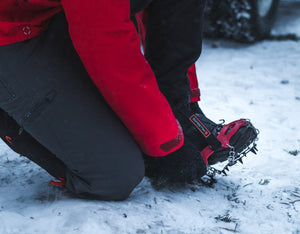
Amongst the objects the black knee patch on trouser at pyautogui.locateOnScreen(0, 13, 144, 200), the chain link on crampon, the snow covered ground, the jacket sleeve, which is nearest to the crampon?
the chain link on crampon

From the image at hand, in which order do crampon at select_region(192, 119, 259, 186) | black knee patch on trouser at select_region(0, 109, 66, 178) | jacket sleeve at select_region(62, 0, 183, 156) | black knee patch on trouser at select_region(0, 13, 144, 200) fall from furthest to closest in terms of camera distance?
1. crampon at select_region(192, 119, 259, 186)
2. black knee patch on trouser at select_region(0, 109, 66, 178)
3. black knee patch on trouser at select_region(0, 13, 144, 200)
4. jacket sleeve at select_region(62, 0, 183, 156)

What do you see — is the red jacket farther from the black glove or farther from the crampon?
the crampon

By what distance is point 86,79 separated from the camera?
123 centimetres

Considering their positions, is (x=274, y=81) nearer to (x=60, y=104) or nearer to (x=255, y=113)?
(x=255, y=113)

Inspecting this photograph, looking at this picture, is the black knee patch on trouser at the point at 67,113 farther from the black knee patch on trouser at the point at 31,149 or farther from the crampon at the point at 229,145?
the crampon at the point at 229,145

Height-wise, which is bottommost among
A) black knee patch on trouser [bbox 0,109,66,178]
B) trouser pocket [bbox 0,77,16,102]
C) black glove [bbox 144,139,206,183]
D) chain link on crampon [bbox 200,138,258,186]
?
chain link on crampon [bbox 200,138,258,186]

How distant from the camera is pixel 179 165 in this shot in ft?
4.37

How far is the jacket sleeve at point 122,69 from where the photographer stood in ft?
3.37

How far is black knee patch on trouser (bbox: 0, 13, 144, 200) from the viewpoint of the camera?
3.77 feet

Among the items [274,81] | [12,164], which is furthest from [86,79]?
[274,81]

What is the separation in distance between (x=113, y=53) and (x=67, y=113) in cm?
27

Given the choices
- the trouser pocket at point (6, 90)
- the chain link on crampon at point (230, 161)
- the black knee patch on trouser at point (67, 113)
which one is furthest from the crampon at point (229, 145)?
the trouser pocket at point (6, 90)

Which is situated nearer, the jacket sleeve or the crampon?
the jacket sleeve

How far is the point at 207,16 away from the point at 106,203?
13.2 ft
